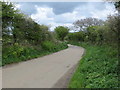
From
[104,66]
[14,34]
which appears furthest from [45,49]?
[104,66]

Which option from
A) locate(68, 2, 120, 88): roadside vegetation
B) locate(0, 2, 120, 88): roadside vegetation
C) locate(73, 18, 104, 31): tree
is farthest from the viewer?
locate(73, 18, 104, 31): tree

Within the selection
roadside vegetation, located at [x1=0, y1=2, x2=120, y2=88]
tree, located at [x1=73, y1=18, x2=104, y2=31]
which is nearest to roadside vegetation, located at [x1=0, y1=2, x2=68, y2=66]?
roadside vegetation, located at [x1=0, y1=2, x2=120, y2=88]

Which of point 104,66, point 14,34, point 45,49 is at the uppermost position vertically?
point 14,34

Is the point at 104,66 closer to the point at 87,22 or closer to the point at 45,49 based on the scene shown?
the point at 45,49

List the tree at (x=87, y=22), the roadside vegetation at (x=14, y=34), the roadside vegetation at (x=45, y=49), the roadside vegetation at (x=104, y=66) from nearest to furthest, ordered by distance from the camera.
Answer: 1. the roadside vegetation at (x=104, y=66)
2. the roadside vegetation at (x=45, y=49)
3. the roadside vegetation at (x=14, y=34)
4. the tree at (x=87, y=22)

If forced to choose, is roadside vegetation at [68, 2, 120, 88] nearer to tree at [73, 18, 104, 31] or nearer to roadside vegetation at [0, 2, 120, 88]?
roadside vegetation at [0, 2, 120, 88]

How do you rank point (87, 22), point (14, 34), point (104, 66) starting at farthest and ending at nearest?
point (87, 22), point (14, 34), point (104, 66)

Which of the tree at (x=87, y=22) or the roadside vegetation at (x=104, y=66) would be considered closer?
the roadside vegetation at (x=104, y=66)

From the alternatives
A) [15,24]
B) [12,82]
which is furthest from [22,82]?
[15,24]

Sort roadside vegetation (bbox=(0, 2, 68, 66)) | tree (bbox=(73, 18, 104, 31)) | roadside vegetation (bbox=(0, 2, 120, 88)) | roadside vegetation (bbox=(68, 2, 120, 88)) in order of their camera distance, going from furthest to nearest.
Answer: tree (bbox=(73, 18, 104, 31)) < roadside vegetation (bbox=(0, 2, 68, 66)) < roadside vegetation (bbox=(0, 2, 120, 88)) < roadside vegetation (bbox=(68, 2, 120, 88))

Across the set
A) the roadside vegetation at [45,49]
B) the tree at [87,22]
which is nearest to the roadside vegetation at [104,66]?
the roadside vegetation at [45,49]

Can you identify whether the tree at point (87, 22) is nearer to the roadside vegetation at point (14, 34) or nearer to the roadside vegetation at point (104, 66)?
the roadside vegetation at point (104, 66)

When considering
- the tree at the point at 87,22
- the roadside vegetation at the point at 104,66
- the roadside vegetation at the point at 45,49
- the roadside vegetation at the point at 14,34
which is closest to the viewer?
the roadside vegetation at the point at 104,66

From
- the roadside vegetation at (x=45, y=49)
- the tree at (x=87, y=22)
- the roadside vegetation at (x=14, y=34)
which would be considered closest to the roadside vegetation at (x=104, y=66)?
the roadside vegetation at (x=45, y=49)
